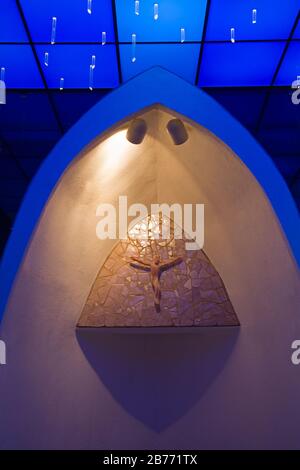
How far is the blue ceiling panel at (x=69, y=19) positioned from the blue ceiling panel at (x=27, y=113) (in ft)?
5.33

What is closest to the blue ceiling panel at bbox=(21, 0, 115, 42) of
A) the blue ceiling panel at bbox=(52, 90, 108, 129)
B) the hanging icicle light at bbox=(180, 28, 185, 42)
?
the hanging icicle light at bbox=(180, 28, 185, 42)

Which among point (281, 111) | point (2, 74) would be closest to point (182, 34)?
point (281, 111)

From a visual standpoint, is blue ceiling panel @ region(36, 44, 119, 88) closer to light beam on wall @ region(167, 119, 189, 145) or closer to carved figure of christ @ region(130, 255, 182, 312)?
light beam on wall @ region(167, 119, 189, 145)

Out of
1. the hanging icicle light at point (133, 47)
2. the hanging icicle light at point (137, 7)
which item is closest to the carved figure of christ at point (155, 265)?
the hanging icicle light at point (137, 7)

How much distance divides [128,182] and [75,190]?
2.30 ft

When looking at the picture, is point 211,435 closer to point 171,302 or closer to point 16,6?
point 171,302

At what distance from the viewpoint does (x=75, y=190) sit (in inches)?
186

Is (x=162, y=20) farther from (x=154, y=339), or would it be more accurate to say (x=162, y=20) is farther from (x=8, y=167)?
(x=8, y=167)

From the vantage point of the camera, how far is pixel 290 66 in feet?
23.9

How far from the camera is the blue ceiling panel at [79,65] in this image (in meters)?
6.82

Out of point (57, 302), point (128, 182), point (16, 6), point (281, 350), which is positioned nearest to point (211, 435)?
point (281, 350)

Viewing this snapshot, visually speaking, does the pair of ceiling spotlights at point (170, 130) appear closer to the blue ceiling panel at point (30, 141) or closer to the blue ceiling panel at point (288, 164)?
the blue ceiling panel at point (30, 141)

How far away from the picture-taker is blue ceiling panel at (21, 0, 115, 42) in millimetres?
5883

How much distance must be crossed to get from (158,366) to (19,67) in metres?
5.14
